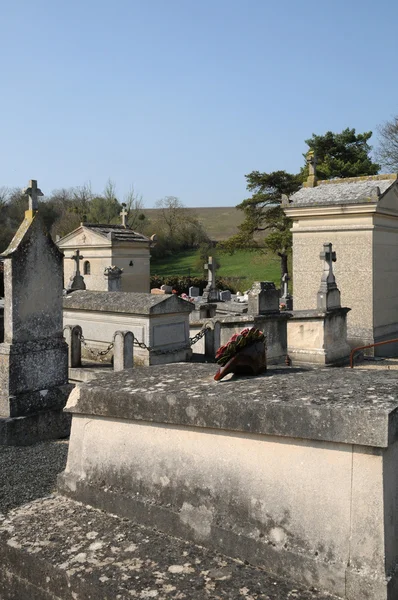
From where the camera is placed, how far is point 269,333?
36.6 ft

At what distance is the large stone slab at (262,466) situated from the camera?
8.31ft

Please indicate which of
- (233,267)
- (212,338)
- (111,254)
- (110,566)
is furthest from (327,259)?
(233,267)

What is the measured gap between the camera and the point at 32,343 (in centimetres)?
699

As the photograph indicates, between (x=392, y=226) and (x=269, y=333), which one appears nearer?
(x=269, y=333)

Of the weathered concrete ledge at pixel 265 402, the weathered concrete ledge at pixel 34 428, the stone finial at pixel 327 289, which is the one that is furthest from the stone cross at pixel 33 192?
the stone finial at pixel 327 289

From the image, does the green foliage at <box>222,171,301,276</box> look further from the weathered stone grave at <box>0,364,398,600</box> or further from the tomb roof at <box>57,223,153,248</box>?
the weathered stone grave at <box>0,364,398,600</box>

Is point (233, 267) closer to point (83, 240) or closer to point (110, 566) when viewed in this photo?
point (83, 240)

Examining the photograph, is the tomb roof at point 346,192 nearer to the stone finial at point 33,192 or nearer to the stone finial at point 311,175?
the stone finial at point 311,175

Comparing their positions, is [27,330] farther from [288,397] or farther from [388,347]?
[388,347]

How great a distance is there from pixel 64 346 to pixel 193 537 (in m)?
4.68

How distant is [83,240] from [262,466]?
24.3 m

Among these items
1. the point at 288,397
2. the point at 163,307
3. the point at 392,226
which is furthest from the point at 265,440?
the point at 392,226

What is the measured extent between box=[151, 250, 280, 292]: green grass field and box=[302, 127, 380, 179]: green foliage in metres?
7.59

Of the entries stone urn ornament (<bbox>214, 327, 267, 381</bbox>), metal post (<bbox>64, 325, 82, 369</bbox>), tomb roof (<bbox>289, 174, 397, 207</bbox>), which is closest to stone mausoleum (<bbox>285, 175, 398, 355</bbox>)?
tomb roof (<bbox>289, 174, 397, 207</bbox>)
